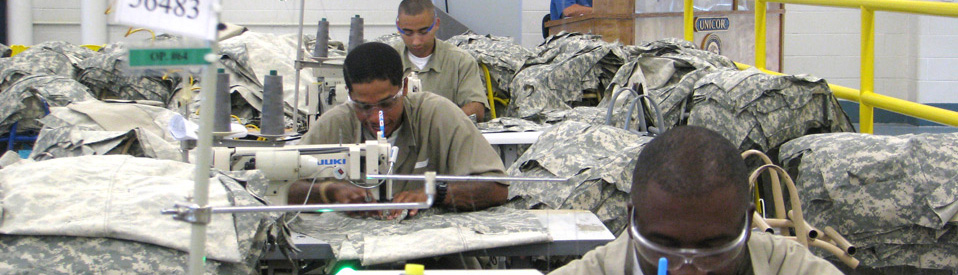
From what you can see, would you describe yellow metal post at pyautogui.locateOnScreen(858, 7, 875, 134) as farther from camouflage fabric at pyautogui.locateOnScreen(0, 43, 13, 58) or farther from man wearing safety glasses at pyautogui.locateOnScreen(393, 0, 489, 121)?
camouflage fabric at pyautogui.locateOnScreen(0, 43, 13, 58)

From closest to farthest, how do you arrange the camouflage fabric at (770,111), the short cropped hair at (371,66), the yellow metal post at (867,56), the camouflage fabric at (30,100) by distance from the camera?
the short cropped hair at (371,66), the camouflage fabric at (770,111), the yellow metal post at (867,56), the camouflage fabric at (30,100)

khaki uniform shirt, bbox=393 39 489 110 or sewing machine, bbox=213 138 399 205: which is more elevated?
khaki uniform shirt, bbox=393 39 489 110

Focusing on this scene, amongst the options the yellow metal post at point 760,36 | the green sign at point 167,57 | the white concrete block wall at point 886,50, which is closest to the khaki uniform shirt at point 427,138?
the green sign at point 167,57

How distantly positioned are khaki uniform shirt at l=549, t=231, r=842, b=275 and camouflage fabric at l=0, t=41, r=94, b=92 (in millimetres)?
4405

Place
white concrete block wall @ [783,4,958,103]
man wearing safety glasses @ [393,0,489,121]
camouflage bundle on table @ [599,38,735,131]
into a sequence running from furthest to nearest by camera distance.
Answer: white concrete block wall @ [783,4,958,103] → man wearing safety glasses @ [393,0,489,121] → camouflage bundle on table @ [599,38,735,131]

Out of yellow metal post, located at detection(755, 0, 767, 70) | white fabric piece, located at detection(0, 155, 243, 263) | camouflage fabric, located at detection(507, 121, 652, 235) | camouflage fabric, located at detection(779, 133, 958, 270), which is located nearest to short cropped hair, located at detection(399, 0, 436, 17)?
camouflage fabric, located at detection(507, 121, 652, 235)

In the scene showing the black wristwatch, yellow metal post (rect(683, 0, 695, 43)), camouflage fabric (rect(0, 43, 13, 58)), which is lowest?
the black wristwatch

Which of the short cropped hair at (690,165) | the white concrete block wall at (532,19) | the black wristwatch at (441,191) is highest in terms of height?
the white concrete block wall at (532,19)

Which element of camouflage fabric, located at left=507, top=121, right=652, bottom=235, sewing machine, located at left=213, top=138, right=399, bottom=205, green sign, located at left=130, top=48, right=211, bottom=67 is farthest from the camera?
camouflage fabric, located at left=507, top=121, right=652, bottom=235

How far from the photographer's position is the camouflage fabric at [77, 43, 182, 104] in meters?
5.27

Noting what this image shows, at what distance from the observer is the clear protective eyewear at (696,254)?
138cm

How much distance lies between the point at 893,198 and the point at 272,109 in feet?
6.98

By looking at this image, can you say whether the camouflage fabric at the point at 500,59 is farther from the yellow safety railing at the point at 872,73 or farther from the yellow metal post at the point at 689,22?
the yellow safety railing at the point at 872,73

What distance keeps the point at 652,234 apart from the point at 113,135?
1857 mm
